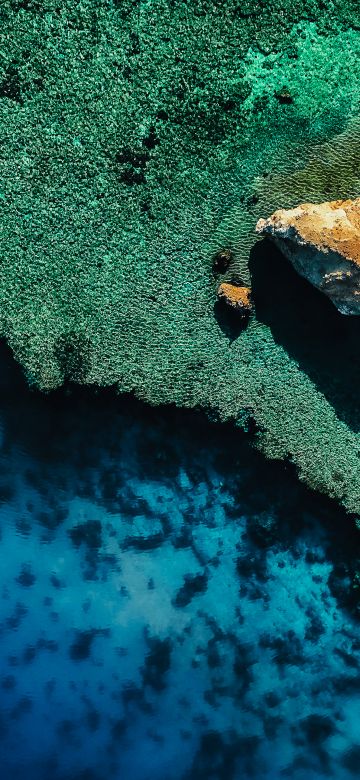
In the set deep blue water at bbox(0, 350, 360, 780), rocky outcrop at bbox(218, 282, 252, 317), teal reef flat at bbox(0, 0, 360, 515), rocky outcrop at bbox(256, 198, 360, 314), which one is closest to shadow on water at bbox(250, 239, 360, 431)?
teal reef flat at bbox(0, 0, 360, 515)

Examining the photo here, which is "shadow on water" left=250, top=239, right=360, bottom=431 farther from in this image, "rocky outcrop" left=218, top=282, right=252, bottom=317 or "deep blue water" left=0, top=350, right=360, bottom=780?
"deep blue water" left=0, top=350, right=360, bottom=780

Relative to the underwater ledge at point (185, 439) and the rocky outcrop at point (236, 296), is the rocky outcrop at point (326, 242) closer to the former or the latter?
the rocky outcrop at point (236, 296)

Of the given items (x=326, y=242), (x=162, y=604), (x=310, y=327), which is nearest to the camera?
(x=326, y=242)

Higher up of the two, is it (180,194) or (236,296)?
(180,194)

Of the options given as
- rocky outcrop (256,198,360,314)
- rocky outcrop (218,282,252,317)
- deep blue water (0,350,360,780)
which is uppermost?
rocky outcrop (256,198,360,314)

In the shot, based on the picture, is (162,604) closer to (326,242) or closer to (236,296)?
(236,296)

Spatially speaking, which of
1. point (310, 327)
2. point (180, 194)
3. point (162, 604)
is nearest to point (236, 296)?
point (310, 327)
